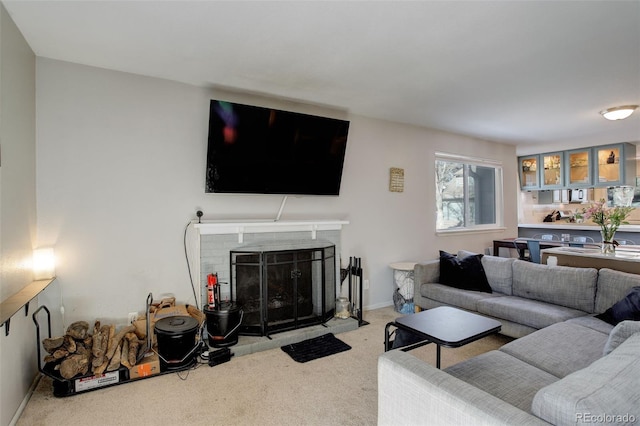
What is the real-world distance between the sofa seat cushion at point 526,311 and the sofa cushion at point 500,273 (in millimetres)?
167

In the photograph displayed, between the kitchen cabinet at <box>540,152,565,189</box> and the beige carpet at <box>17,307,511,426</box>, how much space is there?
5.20 meters

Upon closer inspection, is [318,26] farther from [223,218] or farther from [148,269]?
[148,269]

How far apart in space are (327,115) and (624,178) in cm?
536

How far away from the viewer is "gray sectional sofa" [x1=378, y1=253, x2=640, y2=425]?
3.42ft

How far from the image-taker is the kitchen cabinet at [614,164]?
568 centimetres

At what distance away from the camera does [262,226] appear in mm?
3258

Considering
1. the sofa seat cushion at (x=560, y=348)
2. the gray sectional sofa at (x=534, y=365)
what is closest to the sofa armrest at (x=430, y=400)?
the gray sectional sofa at (x=534, y=365)

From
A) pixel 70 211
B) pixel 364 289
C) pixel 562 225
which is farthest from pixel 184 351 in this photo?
pixel 562 225

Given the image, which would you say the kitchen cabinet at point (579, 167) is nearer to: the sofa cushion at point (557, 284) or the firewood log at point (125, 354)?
the sofa cushion at point (557, 284)

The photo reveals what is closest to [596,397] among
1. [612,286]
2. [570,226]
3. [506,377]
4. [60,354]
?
[506,377]

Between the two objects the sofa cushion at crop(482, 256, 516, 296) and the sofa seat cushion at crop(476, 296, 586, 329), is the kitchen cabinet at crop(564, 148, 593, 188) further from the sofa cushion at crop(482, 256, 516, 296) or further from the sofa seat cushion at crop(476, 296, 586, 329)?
the sofa seat cushion at crop(476, 296, 586, 329)

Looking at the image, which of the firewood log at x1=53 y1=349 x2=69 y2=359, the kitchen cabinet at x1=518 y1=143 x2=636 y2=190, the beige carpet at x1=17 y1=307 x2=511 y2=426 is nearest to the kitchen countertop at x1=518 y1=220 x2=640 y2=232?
the kitchen cabinet at x1=518 y1=143 x2=636 y2=190

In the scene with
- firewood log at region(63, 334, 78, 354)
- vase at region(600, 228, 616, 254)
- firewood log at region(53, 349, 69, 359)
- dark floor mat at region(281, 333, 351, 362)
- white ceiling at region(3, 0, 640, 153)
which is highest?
white ceiling at region(3, 0, 640, 153)

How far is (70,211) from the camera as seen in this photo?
2668 mm
